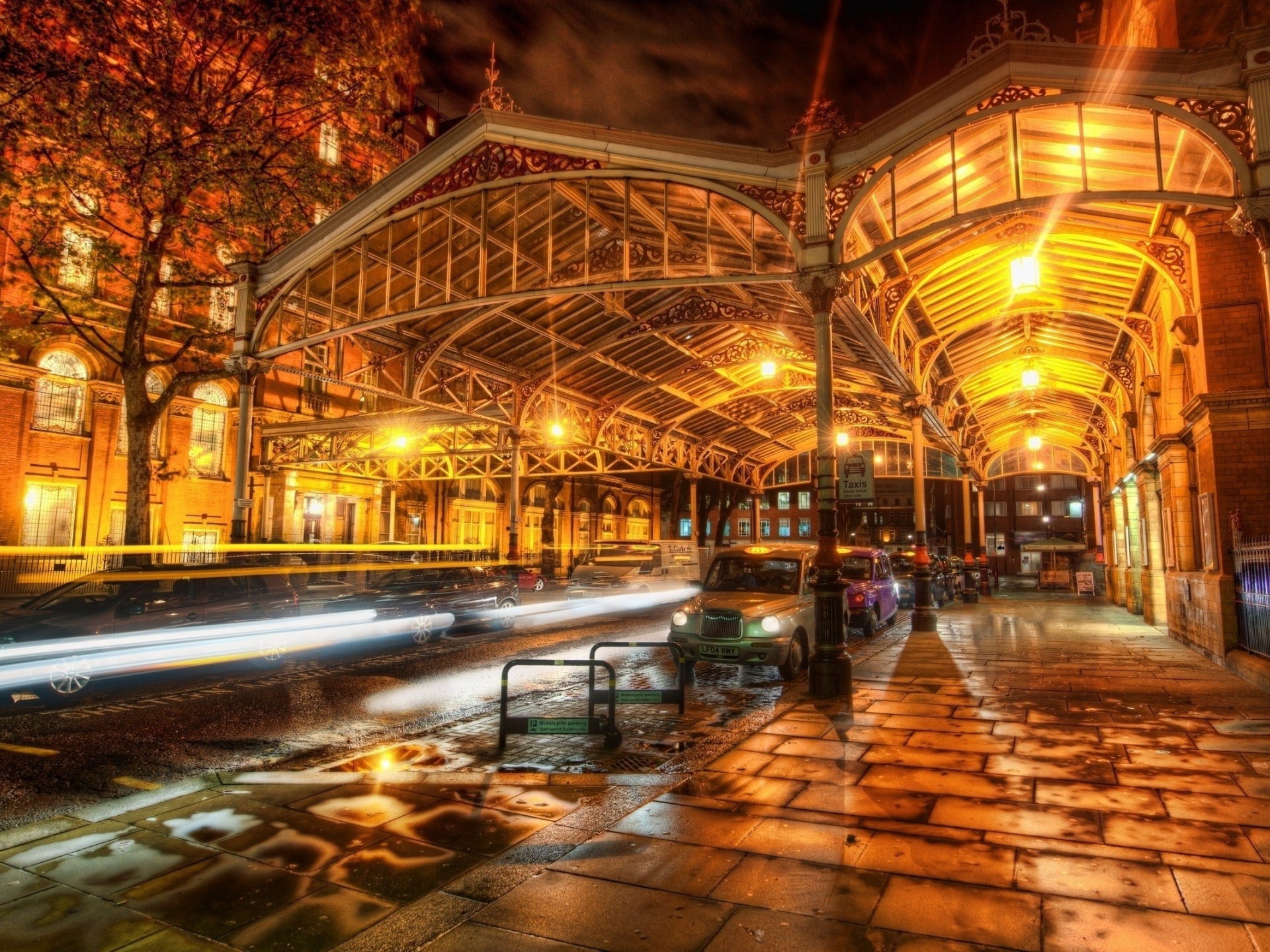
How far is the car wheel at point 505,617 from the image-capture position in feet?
57.6

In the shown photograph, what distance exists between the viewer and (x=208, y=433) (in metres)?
26.6

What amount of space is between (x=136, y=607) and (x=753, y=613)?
8.54 metres

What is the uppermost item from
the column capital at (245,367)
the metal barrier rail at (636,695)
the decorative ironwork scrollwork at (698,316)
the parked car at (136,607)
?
the decorative ironwork scrollwork at (698,316)

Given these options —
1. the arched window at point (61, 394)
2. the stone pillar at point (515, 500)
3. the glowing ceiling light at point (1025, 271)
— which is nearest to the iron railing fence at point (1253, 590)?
the glowing ceiling light at point (1025, 271)

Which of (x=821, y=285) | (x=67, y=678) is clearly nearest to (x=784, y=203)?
(x=821, y=285)

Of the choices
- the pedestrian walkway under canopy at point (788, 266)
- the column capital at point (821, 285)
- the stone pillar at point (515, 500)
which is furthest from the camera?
the stone pillar at point (515, 500)

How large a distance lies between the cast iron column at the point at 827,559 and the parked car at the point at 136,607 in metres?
8.61

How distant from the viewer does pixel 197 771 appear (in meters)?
6.45

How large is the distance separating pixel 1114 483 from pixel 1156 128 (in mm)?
16876

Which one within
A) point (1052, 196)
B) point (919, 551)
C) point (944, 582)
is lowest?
point (944, 582)

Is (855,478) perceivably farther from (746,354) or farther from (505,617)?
(746,354)

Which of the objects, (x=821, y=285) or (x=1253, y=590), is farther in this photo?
(x=821, y=285)

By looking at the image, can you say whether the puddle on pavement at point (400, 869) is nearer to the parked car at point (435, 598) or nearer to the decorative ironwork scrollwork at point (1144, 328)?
the parked car at point (435, 598)

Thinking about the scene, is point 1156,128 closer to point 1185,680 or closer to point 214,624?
point 1185,680
